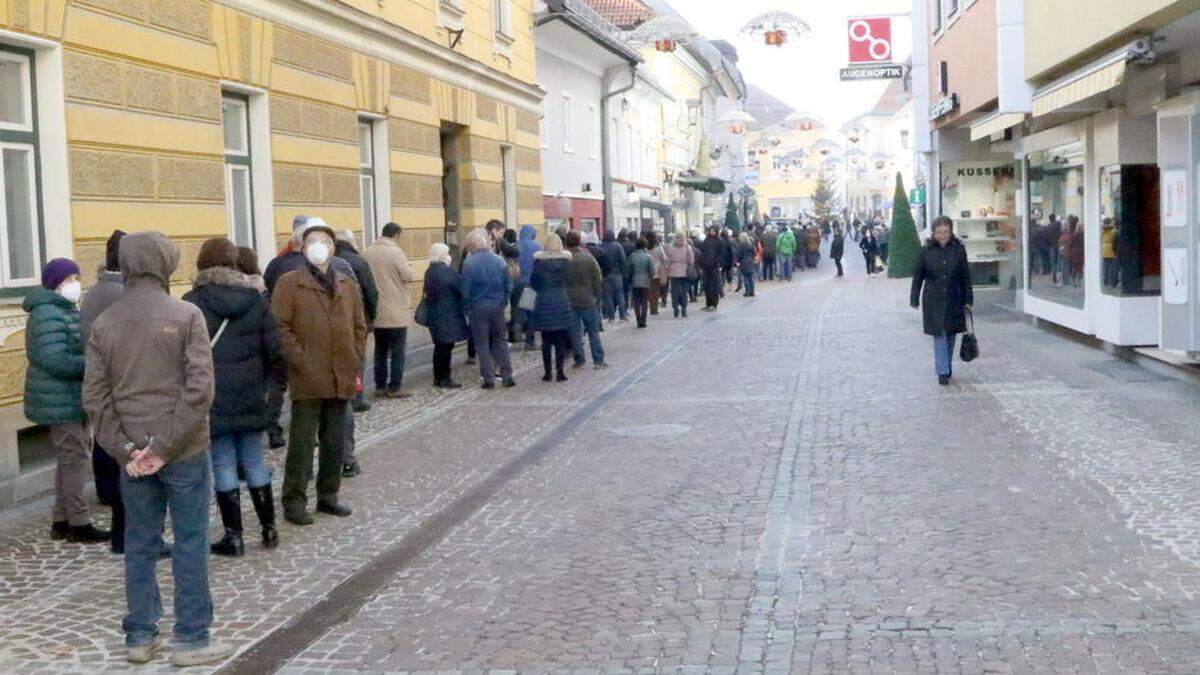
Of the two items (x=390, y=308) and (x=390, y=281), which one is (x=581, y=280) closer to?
(x=390, y=281)

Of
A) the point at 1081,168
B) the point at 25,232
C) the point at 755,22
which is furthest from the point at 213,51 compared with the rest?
the point at 755,22

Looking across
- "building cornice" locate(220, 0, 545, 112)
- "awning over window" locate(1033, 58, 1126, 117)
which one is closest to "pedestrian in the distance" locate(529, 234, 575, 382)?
"building cornice" locate(220, 0, 545, 112)

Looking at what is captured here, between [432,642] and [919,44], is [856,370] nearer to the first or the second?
[432,642]

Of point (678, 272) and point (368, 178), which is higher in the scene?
point (368, 178)

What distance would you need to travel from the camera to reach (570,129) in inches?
1296

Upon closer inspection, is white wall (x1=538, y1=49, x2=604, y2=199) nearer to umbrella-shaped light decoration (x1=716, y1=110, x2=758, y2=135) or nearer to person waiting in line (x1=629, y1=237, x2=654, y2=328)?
person waiting in line (x1=629, y1=237, x2=654, y2=328)

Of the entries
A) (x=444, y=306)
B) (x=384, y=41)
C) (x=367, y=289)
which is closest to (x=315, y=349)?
(x=367, y=289)

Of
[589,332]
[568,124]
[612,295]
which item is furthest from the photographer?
[568,124]

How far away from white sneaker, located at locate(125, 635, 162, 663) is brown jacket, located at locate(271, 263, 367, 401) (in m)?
2.76

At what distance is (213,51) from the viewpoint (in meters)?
13.9

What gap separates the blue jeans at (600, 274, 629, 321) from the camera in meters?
26.5

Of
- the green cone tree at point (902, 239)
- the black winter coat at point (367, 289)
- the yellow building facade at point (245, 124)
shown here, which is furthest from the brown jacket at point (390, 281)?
the green cone tree at point (902, 239)

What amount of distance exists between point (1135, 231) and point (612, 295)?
11.7m

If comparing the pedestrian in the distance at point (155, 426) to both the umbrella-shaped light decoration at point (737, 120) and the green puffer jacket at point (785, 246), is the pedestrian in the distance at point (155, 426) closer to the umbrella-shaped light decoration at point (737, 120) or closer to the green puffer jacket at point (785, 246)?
the green puffer jacket at point (785, 246)
